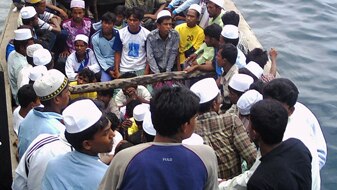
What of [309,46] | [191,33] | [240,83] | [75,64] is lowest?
[309,46]

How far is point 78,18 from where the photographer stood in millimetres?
6609

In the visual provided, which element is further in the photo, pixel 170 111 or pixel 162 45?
pixel 162 45

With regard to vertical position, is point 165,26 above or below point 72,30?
above

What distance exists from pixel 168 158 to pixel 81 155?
0.61m

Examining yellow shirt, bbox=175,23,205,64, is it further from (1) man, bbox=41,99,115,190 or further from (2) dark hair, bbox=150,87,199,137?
(2) dark hair, bbox=150,87,199,137

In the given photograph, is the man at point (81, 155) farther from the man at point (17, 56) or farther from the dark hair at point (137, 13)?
the dark hair at point (137, 13)

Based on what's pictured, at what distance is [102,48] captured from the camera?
20.6ft

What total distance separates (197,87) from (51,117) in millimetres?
1083

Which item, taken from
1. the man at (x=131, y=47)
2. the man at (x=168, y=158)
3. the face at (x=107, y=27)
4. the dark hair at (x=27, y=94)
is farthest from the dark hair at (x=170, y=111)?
the face at (x=107, y=27)

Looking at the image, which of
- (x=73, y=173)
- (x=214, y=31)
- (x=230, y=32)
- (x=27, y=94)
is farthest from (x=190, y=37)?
(x=73, y=173)

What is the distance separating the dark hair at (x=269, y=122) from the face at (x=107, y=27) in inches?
145

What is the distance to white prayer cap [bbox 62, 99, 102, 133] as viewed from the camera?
2656 mm

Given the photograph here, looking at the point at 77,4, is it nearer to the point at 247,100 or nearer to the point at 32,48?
the point at 32,48

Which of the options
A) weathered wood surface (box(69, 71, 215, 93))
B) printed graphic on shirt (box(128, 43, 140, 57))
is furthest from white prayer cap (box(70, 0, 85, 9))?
weathered wood surface (box(69, 71, 215, 93))
